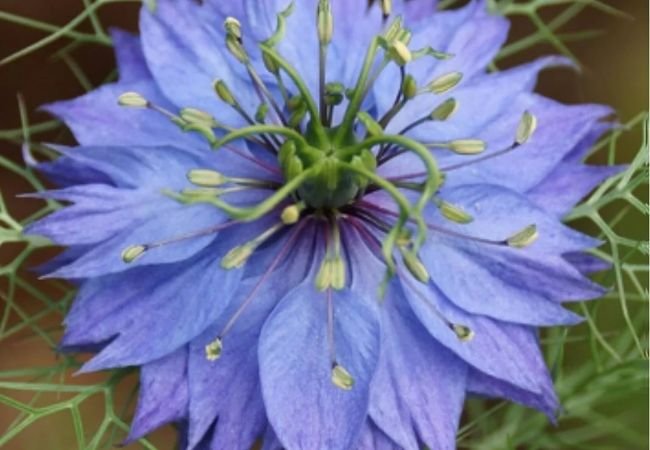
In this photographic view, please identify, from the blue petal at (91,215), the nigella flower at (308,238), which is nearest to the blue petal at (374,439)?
the nigella flower at (308,238)

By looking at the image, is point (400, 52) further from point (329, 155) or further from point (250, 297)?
point (250, 297)

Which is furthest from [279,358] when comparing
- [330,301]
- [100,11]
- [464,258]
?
[100,11]

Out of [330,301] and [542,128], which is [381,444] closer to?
[330,301]

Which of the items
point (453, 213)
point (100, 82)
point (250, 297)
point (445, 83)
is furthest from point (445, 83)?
point (100, 82)

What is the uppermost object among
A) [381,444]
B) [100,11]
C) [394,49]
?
[394,49]

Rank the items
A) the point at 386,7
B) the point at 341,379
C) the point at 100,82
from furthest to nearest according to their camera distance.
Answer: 1. the point at 100,82
2. the point at 386,7
3. the point at 341,379

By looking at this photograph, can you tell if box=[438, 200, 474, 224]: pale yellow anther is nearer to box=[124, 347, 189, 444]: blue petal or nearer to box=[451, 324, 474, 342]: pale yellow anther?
box=[451, 324, 474, 342]: pale yellow anther

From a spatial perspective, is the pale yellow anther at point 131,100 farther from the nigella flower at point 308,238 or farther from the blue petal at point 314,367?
the blue petal at point 314,367
